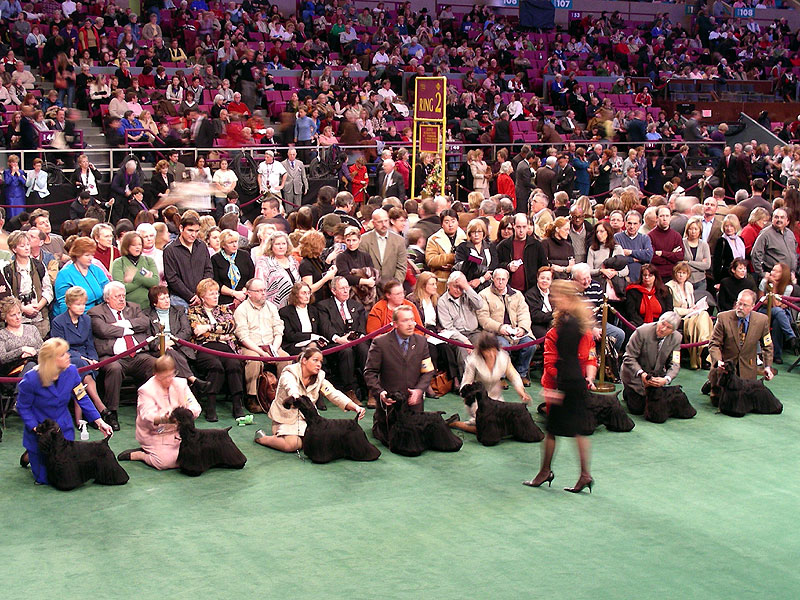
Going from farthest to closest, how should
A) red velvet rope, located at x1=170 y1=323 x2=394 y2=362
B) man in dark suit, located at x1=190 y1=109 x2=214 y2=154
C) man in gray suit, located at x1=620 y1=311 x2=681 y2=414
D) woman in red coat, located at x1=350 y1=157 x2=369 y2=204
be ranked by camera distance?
woman in red coat, located at x1=350 y1=157 x2=369 y2=204 < man in dark suit, located at x1=190 y1=109 x2=214 y2=154 < man in gray suit, located at x1=620 y1=311 x2=681 y2=414 < red velvet rope, located at x1=170 y1=323 x2=394 y2=362

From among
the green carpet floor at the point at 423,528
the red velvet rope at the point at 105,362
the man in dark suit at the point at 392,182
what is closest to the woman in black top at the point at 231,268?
the red velvet rope at the point at 105,362

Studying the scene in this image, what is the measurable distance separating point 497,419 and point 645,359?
165cm

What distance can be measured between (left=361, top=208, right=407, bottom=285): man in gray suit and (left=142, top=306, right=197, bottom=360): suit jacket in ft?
6.61

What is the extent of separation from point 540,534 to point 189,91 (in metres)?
14.1

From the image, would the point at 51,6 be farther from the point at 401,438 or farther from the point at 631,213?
the point at 401,438

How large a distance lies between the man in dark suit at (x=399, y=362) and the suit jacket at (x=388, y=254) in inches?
68.1

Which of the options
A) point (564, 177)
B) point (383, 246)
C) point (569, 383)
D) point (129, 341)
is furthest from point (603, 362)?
point (564, 177)

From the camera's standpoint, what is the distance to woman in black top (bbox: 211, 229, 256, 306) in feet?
30.8

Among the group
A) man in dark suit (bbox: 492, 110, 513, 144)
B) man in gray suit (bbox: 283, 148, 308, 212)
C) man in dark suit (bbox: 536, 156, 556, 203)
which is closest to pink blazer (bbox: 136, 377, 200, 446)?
man in gray suit (bbox: 283, 148, 308, 212)

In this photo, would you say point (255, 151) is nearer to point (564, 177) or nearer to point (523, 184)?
point (523, 184)

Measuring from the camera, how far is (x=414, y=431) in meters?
7.80

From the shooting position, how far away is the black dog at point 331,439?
7.56 meters

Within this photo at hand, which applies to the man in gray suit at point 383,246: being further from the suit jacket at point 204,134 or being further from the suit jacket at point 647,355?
the suit jacket at point 204,134

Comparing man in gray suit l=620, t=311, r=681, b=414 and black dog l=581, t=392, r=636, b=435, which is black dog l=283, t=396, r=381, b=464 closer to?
black dog l=581, t=392, r=636, b=435
